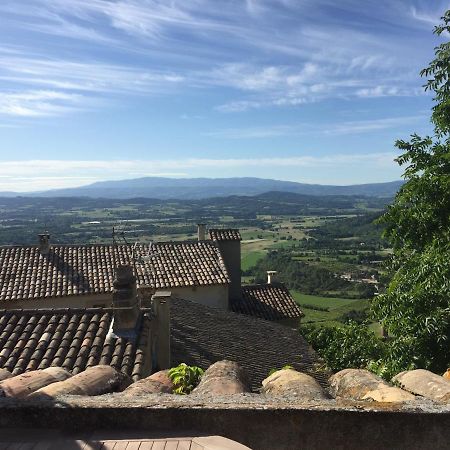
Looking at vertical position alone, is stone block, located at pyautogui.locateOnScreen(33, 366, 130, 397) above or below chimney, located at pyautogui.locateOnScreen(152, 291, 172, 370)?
above

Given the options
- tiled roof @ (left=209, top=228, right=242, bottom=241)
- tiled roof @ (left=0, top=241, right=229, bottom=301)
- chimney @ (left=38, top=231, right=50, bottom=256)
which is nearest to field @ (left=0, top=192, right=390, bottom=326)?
tiled roof @ (left=0, top=241, right=229, bottom=301)

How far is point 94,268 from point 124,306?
12373 mm

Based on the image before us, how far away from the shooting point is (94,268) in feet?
63.9

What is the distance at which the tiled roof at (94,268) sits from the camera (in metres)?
18.1

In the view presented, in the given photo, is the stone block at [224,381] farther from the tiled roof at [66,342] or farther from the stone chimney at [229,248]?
the stone chimney at [229,248]

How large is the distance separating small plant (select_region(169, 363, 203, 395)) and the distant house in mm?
13123

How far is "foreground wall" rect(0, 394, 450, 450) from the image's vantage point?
2414mm

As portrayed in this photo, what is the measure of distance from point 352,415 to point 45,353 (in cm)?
587

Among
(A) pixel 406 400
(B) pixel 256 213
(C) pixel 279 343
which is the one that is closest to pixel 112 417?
(A) pixel 406 400

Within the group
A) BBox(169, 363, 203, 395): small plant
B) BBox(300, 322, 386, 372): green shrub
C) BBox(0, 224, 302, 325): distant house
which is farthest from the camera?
BBox(0, 224, 302, 325): distant house

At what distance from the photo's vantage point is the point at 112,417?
2564mm

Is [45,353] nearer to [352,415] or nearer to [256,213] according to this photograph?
[352,415]

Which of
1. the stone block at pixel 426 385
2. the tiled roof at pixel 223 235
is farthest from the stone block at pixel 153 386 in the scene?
the tiled roof at pixel 223 235

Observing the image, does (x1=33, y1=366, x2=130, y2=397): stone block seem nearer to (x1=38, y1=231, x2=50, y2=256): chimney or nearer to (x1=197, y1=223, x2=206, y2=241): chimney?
(x1=38, y1=231, x2=50, y2=256): chimney
